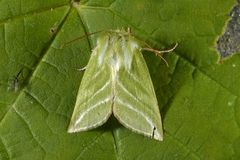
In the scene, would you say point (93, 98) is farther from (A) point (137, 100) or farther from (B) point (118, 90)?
(A) point (137, 100)

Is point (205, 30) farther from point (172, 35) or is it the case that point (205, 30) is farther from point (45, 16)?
point (45, 16)

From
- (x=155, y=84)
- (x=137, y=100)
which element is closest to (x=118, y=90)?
(x=137, y=100)

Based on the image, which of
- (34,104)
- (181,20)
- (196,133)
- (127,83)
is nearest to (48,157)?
(34,104)
